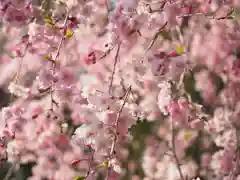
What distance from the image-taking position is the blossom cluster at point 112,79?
1199 mm

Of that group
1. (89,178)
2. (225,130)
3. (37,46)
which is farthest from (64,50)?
(225,130)

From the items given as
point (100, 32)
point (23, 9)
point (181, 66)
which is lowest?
point (100, 32)

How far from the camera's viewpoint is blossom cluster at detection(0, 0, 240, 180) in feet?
3.93

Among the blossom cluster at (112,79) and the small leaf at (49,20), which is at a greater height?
the small leaf at (49,20)

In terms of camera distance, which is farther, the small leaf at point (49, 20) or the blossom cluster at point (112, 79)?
the small leaf at point (49, 20)

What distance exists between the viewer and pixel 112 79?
4.01 ft

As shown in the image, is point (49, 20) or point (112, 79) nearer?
point (112, 79)

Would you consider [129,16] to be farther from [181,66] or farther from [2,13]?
[2,13]

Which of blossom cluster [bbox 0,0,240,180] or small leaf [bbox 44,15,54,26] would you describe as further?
small leaf [bbox 44,15,54,26]

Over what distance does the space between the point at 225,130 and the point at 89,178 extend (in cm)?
157

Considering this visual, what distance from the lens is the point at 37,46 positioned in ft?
5.29

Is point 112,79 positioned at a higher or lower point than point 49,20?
lower

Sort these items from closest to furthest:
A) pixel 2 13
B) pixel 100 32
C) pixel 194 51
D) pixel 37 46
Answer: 1. pixel 2 13
2. pixel 37 46
3. pixel 100 32
4. pixel 194 51

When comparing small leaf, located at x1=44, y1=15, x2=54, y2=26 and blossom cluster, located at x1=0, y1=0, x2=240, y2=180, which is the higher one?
small leaf, located at x1=44, y1=15, x2=54, y2=26
